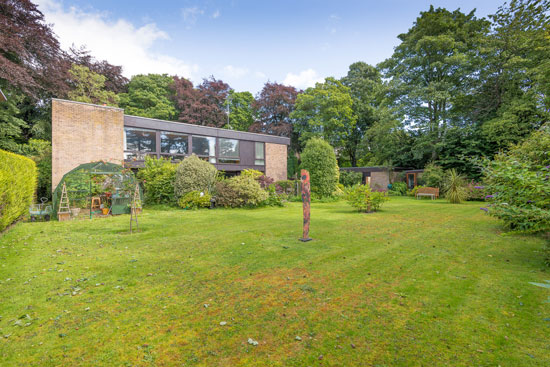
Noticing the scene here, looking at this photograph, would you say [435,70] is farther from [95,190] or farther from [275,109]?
[95,190]

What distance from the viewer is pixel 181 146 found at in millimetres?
18203

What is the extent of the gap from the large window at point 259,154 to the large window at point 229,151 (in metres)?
1.72

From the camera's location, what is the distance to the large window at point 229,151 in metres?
20.0

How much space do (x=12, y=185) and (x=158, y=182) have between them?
288 inches

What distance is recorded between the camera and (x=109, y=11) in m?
14.0

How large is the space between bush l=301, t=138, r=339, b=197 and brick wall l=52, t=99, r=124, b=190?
1232cm

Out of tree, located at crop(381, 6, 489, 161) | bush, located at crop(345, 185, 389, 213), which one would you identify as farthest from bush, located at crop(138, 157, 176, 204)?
tree, located at crop(381, 6, 489, 161)

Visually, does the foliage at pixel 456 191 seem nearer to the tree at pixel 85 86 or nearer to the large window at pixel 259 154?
the large window at pixel 259 154

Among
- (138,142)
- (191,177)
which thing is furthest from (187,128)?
(191,177)

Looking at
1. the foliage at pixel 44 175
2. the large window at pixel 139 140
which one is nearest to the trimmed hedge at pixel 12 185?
the large window at pixel 139 140

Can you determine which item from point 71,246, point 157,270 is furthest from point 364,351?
point 71,246

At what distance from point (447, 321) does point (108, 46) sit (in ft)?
109

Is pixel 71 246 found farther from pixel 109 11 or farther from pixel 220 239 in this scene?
pixel 109 11

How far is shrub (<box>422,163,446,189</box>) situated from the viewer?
66.6 feet
